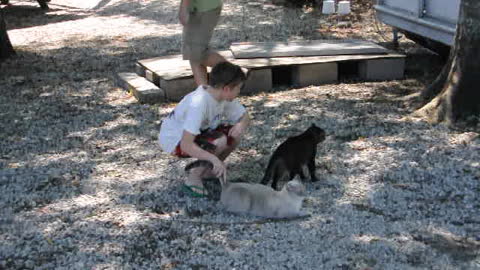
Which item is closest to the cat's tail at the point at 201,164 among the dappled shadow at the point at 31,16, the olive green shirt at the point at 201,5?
the olive green shirt at the point at 201,5

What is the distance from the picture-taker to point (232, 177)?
4582 millimetres

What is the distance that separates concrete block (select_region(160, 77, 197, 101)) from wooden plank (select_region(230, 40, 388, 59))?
78cm

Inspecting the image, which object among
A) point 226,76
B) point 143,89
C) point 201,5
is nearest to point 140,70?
point 143,89

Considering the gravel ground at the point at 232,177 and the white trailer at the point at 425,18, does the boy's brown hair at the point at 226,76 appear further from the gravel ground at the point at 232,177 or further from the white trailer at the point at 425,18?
the white trailer at the point at 425,18

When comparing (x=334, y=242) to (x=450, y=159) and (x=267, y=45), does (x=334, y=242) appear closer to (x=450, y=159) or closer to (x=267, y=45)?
(x=450, y=159)

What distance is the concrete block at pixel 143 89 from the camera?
6.56 meters

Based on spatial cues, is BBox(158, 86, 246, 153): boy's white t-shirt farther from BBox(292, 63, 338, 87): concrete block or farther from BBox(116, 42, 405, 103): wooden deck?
BBox(292, 63, 338, 87): concrete block

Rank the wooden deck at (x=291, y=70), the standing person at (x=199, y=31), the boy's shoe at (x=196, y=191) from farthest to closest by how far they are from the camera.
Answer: the wooden deck at (x=291, y=70) < the standing person at (x=199, y=31) < the boy's shoe at (x=196, y=191)

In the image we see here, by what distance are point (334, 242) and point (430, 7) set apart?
14.9ft

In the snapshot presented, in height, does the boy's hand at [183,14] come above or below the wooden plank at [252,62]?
above

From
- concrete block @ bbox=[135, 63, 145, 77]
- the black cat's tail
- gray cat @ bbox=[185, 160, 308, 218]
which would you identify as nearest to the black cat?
the black cat's tail

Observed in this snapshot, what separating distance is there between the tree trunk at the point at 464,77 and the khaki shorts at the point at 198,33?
2.01 meters

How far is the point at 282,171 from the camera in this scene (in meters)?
4.17

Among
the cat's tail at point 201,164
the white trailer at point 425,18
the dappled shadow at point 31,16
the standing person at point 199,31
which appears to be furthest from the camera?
the dappled shadow at point 31,16
